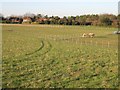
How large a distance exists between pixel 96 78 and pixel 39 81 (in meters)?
3.63

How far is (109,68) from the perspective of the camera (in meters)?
19.5

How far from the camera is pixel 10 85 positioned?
43.9ft

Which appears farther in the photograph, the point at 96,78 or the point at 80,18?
the point at 80,18

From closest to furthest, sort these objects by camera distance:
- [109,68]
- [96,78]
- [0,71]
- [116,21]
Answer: [96,78] < [0,71] < [109,68] < [116,21]

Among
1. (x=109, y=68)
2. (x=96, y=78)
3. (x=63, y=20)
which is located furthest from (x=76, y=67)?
(x=63, y=20)

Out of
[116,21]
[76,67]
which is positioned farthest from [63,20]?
→ [76,67]

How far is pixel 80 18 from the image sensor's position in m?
161

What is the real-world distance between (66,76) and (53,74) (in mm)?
1001

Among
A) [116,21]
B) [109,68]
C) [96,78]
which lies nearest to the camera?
[96,78]

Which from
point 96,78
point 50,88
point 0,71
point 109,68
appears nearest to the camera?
point 50,88

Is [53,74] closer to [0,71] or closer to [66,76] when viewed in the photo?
[66,76]

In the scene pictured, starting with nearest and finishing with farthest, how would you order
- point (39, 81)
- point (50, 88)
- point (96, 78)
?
point (50, 88) < point (39, 81) < point (96, 78)

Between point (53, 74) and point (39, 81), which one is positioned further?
point (53, 74)

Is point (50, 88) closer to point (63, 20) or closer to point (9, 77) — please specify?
point (9, 77)
